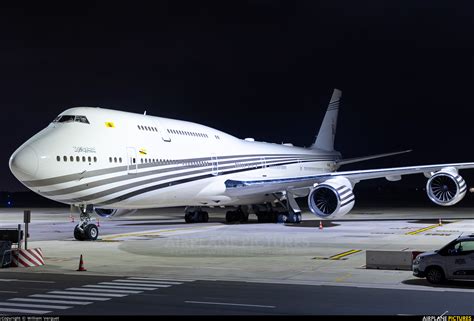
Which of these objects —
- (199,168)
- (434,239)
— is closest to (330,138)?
(199,168)

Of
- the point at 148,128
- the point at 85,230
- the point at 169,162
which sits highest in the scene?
the point at 148,128

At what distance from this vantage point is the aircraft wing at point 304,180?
109ft

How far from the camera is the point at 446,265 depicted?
1362 centimetres

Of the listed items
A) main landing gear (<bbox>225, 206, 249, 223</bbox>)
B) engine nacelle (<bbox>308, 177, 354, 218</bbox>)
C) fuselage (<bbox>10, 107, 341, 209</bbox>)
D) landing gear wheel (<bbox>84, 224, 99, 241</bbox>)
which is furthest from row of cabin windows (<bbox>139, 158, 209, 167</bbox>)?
main landing gear (<bbox>225, 206, 249, 223</bbox>)

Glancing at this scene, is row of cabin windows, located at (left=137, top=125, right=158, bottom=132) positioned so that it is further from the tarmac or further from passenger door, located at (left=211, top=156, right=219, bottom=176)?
the tarmac

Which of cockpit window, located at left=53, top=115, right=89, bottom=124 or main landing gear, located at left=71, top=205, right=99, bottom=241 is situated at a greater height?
cockpit window, located at left=53, top=115, right=89, bottom=124

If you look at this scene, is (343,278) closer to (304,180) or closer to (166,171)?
(166,171)

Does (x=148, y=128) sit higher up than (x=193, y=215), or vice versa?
(x=148, y=128)

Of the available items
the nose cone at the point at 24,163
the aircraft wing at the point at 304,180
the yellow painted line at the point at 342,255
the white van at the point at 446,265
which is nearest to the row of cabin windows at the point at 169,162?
the aircraft wing at the point at 304,180

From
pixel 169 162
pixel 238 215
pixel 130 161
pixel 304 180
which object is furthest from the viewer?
pixel 238 215

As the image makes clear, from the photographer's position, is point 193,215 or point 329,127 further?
point 329,127

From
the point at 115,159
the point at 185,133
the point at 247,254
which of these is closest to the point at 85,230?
the point at 115,159

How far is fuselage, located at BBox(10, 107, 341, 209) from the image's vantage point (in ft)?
76.7

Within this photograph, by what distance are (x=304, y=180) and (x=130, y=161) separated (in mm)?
10791
